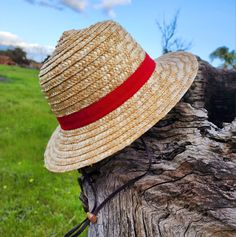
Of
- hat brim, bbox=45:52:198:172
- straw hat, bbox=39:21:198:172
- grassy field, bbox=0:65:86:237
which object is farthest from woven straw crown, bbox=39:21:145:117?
grassy field, bbox=0:65:86:237

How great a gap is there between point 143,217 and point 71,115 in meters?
0.75

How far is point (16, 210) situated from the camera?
16.8 feet

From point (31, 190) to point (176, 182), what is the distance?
417 centimetres

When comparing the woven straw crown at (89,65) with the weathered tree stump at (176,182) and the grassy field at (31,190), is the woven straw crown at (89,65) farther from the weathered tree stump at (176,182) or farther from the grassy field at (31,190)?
the grassy field at (31,190)

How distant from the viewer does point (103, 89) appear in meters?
2.13

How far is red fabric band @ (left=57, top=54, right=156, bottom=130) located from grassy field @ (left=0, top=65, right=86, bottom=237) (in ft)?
9.03

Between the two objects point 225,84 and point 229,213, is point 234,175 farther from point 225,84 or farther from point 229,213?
point 225,84

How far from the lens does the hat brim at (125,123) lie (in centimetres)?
201

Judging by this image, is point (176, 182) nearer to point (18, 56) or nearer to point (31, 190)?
point (31, 190)

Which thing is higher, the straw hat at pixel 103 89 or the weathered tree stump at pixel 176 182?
the straw hat at pixel 103 89

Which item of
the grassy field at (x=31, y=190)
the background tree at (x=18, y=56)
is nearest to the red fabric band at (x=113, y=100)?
the grassy field at (x=31, y=190)

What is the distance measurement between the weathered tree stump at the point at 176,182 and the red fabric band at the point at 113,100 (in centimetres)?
30

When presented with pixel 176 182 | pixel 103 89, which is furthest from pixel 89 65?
pixel 176 182

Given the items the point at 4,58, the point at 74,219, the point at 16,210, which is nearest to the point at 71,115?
the point at 74,219
